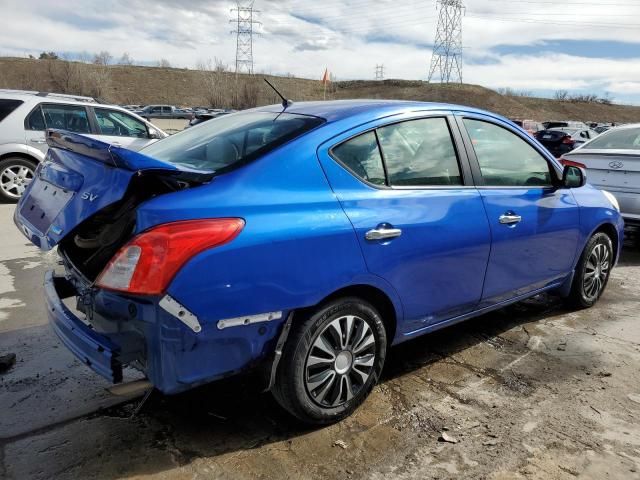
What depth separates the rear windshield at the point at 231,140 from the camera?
2.79 m

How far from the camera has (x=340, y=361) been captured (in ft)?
9.32

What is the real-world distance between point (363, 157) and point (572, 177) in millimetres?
2103

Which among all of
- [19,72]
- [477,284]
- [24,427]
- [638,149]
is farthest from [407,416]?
[19,72]

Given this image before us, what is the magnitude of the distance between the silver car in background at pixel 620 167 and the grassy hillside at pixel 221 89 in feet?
212

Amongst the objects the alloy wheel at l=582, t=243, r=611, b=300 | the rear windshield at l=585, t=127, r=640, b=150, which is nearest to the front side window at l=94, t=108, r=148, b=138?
the rear windshield at l=585, t=127, r=640, b=150

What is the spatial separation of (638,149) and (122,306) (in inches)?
275

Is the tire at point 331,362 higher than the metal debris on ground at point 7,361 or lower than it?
higher

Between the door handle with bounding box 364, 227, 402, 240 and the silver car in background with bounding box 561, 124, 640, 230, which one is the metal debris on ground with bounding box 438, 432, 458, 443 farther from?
the silver car in background with bounding box 561, 124, 640, 230

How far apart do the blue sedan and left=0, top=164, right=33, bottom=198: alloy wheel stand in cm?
651

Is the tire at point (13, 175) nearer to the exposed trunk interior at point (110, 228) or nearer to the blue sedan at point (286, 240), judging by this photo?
the blue sedan at point (286, 240)

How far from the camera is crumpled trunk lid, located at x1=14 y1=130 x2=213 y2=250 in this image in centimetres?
238

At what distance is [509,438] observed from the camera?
2.87 meters

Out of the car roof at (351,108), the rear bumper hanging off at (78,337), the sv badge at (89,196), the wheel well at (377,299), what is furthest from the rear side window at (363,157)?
the rear bumper hanging off at (78,337)

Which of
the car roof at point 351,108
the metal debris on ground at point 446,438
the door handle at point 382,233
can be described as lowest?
the metal debris on ground at point 446,438
